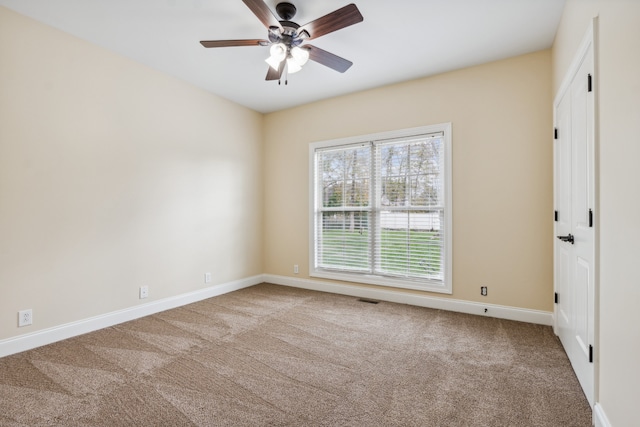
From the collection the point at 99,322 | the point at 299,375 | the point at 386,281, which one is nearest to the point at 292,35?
the point at 299,375

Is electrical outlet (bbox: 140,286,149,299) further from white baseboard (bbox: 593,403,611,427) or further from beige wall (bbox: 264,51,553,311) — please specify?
Answer: white baseboard (bbox: 593,403,611,427)

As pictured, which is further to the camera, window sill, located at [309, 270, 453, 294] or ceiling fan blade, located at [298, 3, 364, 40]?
window sill, located at [309, 270, 453, 294]

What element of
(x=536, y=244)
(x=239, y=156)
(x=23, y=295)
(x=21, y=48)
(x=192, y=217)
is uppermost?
(x=21, y=48)

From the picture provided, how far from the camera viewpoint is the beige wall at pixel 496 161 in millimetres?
3191

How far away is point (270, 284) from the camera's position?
5023 mm

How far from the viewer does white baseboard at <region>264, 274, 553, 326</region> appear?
322 centimetres

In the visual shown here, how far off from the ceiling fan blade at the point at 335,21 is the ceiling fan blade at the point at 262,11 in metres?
0.25

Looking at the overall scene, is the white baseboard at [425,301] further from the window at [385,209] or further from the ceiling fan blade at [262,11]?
the ceiling fan blade at [262,11]

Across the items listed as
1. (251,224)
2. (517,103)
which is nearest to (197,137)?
(251,224)

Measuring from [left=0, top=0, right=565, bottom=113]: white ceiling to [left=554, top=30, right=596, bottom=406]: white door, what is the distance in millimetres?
819

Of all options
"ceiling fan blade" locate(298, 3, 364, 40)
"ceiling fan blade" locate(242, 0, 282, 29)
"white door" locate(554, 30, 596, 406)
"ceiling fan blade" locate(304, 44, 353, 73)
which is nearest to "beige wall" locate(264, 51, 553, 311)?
"white door" locate(554, 30, 596, 406)

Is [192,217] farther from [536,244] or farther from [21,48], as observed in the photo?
[536,244]

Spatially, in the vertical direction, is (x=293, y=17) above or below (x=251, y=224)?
above

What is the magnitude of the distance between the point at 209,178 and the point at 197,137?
22.5 inches
